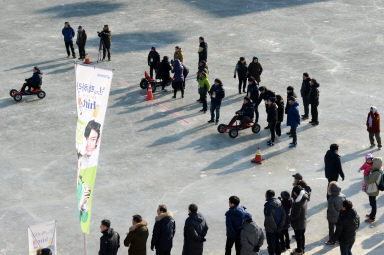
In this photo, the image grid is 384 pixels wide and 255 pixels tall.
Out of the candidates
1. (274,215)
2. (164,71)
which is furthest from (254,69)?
(274,215)

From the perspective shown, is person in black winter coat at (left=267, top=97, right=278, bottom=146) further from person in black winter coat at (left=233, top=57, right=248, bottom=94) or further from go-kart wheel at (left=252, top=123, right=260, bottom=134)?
person in black winter coat at (left=233, top=57, right=248, bottom=94)

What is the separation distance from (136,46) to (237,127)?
35.1ft

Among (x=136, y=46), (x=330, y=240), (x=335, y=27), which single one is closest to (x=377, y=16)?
(x=335, y=27)

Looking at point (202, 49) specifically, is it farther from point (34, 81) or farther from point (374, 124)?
point (374, 124)

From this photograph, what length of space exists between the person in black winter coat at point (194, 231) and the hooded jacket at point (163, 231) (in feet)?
1.03

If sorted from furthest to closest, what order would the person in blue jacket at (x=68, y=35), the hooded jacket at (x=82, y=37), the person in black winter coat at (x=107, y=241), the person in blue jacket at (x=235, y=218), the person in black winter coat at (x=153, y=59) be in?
the person in blue jacket at (x=68, y=35) < the hooded jacket at (x=82, y=37) < the person in black winter coat at (x=153, y=59) < the person in blue jacket at (x=235, y=218) < the person in black winter coat at (x=107, y=241)

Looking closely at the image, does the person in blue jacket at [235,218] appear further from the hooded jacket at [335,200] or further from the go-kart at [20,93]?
the go-kart at [20,93]

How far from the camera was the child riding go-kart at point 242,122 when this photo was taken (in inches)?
821

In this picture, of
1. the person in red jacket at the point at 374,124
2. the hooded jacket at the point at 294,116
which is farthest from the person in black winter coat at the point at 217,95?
the person in red jacket at the point at 374,124

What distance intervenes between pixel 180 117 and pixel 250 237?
33.1ft

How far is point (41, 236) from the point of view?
11500mm

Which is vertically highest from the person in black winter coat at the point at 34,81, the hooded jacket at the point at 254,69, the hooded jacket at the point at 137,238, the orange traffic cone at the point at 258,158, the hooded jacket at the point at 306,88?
the person in black winter coat at the point at 34,81

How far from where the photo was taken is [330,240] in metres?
14.9

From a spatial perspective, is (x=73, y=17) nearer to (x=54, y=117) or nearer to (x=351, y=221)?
(x=54, y=117)
